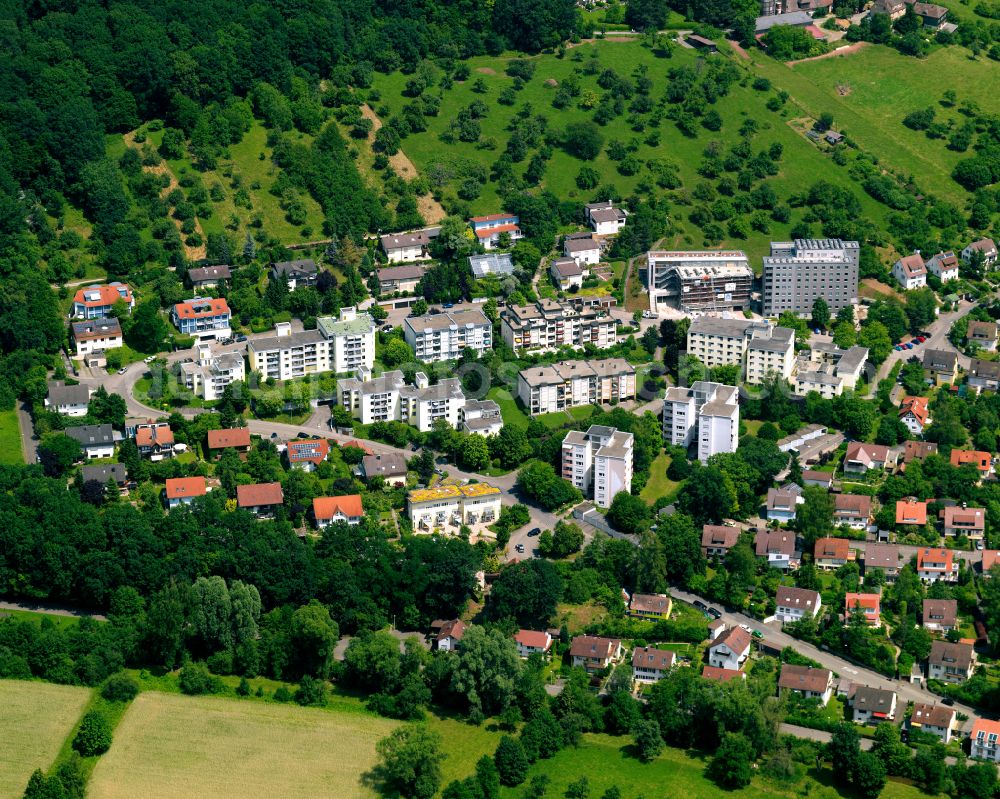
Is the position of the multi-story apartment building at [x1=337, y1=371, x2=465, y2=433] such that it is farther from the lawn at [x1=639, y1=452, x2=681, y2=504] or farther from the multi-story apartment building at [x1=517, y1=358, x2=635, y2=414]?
the lawn at [x1=639, y1=452, x2=681, y2=504]

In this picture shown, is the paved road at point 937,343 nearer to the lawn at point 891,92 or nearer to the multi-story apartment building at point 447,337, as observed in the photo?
the lawn at point 891,92

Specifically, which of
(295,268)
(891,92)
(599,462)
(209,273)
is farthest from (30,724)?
(891,92)

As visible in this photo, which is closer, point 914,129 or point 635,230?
Answer: point 635,230

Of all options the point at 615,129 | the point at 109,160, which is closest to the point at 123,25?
the point at 109,160

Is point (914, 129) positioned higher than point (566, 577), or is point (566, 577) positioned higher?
point (914, 129)

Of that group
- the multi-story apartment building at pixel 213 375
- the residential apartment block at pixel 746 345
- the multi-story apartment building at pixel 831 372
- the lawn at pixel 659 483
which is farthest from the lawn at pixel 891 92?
the multi-story apartment building at pixel 213 375

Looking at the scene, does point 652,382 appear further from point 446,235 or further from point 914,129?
point 914,129
